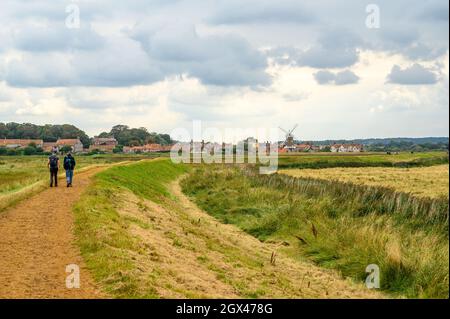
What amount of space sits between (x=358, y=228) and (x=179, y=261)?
8211 millimetres

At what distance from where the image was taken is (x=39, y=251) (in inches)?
529

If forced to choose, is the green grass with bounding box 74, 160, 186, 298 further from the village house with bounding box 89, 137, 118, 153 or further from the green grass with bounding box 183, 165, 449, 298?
the village house with bounding box 89, 137, 118, 153

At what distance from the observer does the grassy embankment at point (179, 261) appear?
11.5m

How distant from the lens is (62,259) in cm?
1276

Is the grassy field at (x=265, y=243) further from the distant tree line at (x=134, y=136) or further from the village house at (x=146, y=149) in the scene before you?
the distant tree line at (x=134, y=136)

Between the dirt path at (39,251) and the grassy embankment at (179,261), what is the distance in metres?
0.38

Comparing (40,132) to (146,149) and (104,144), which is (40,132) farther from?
(146,149)

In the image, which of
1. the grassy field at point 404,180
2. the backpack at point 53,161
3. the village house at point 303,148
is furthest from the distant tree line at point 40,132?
the backpack at point 53,161

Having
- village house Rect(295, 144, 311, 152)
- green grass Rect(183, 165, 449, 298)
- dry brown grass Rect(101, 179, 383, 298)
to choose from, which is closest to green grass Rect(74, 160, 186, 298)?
dry brown grass Rect(101, 179, 383, 298)

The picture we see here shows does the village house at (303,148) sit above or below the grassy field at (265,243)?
above

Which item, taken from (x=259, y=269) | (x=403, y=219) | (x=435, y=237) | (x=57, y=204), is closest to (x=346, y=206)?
(x=403, y=219)

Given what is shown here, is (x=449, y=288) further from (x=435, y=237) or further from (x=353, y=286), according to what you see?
(x=435, y=237)

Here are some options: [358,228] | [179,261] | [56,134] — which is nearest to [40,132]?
[56,134]

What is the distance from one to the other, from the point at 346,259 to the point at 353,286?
7.92 feet
